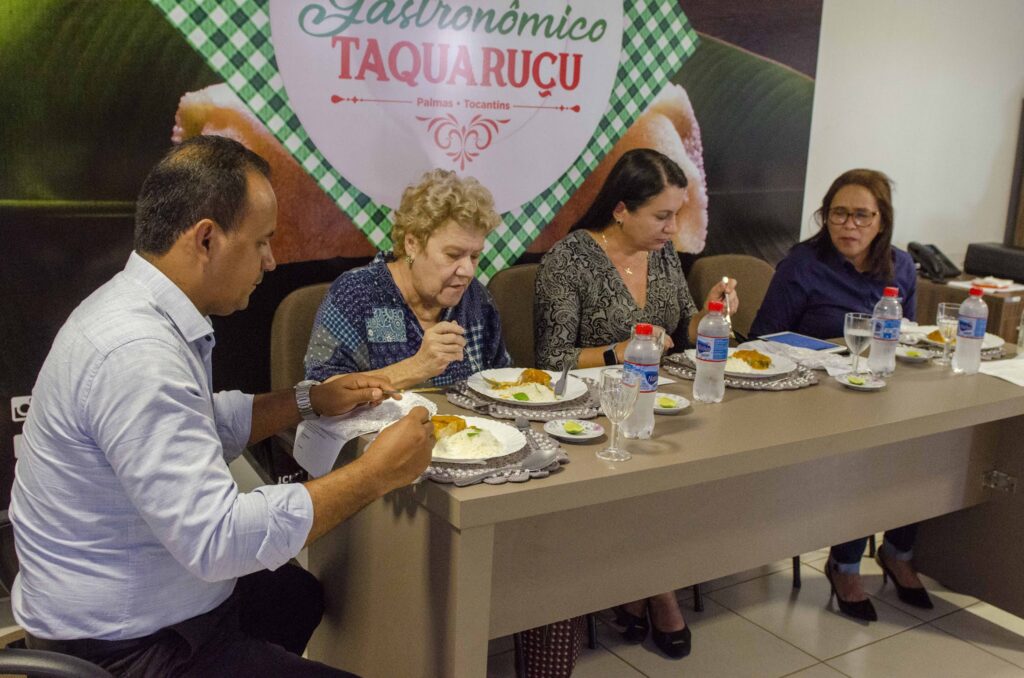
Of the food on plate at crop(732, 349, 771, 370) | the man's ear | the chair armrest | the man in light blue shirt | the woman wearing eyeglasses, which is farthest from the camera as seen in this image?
the woman wearing eyeglasses

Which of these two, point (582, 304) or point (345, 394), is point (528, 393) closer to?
point (345, 394)

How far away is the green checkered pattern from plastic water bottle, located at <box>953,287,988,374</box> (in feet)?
4.54

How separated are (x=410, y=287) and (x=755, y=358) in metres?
0.87

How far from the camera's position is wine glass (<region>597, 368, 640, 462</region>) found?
1742 mm

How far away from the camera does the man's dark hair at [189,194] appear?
4.59ft

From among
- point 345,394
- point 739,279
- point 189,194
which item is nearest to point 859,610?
point 739,279

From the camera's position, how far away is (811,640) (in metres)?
2.67

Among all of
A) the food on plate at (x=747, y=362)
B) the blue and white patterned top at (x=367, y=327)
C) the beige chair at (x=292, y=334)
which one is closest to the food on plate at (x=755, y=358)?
the food on plate at (x=747, y=362)

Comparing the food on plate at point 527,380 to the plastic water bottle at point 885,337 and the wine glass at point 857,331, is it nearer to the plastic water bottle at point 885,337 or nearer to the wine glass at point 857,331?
the wine glass at point 857,331

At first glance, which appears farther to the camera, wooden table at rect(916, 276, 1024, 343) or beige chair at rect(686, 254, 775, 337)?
wooden table at rect(916, 276, 1024, 343)

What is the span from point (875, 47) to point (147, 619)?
3.82 metres

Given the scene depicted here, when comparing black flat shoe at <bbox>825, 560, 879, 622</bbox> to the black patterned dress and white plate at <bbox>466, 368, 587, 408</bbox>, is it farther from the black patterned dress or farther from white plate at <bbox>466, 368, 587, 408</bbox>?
white plate at <bbox>466, 368, 587, 408</bbox>

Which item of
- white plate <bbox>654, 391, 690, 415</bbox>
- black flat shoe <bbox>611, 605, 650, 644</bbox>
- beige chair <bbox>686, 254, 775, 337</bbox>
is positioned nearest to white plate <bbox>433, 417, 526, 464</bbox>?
white plate <bbox>654, 391, 690, 415</bbox>

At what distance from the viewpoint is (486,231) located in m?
2.35
